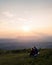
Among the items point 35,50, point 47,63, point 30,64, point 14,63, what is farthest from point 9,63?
point 35,50

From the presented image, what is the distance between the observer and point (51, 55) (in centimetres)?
2973

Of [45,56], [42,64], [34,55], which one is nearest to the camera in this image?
[42,64]

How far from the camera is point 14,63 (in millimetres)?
24750

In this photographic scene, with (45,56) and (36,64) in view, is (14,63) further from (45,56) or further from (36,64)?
(45,56)

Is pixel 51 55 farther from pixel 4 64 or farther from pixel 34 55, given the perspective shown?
pixel 4 64

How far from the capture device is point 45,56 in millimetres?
29062

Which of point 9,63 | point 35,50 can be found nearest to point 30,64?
point 9,63

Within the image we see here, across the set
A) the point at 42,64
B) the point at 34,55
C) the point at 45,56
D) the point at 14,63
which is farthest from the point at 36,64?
the point at 34,55

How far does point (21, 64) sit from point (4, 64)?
6.74ft

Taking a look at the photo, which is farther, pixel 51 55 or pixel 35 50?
pixel 35 50

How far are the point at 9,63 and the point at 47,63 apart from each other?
14.5 ft

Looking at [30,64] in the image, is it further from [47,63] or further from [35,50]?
[35,50]

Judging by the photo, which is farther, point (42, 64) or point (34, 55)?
point (34, 55)

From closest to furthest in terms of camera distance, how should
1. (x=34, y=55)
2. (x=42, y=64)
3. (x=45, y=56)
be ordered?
(x=42, y=64) → (x=45, y=56) → (x=34, y=55)
